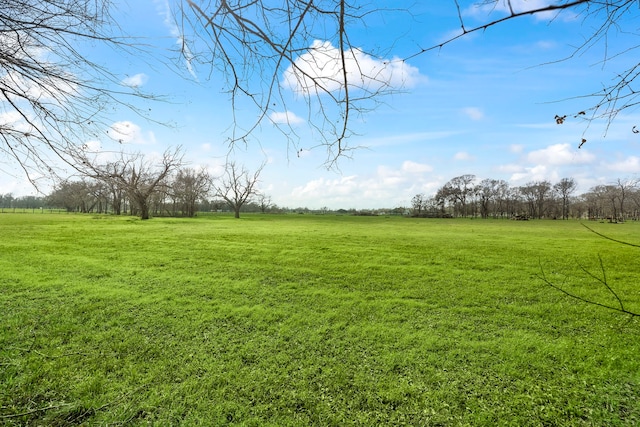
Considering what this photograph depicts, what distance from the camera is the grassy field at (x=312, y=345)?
3.50 meters

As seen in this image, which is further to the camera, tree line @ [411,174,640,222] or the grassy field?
tree line @ [411,174,640,222]

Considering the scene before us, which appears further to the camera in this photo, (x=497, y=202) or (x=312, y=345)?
(x=497, y=202)

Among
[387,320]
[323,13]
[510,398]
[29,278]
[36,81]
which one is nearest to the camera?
[323,13]

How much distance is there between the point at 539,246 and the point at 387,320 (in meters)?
10.7

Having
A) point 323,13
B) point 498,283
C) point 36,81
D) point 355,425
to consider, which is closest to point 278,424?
point 355,425

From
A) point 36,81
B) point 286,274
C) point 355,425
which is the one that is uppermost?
point 36,81

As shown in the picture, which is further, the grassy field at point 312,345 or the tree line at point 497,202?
the tree line at point 497,202

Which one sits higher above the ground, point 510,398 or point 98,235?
point 98,235

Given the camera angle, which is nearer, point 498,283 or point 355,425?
point 355,425

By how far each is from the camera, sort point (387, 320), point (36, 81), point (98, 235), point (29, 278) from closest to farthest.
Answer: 1. point (36, 81)
2. point (387, 320)
3. point (29, 278)
4. point (98, 235)

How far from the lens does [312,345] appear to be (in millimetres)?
4867

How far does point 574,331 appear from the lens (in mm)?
5402

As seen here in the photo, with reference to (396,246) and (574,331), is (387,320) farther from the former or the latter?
(396,246)

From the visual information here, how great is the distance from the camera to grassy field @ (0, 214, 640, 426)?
3.50 meters
